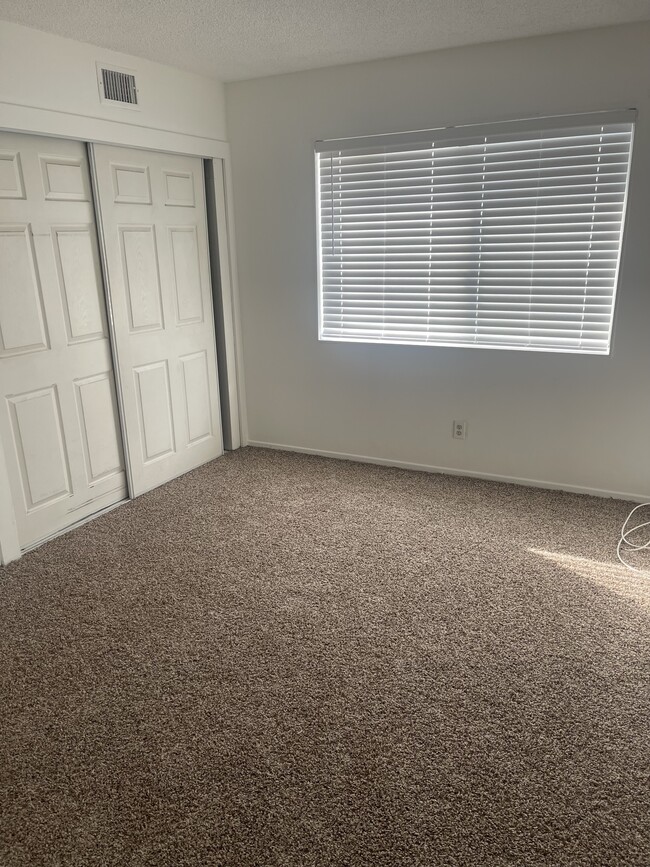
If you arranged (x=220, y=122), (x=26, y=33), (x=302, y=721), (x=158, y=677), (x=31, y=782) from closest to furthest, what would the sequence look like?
(x=31, y=782) < (x=302, y=721) < (x=158, y=677) < (x=26, y=33) < (x=220, y=122)

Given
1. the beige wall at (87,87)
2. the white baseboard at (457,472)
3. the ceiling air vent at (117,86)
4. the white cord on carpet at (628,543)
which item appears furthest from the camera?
the white baseboard at (457,472)

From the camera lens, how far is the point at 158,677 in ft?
7.72

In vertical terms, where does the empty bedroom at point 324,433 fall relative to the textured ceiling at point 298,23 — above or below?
below

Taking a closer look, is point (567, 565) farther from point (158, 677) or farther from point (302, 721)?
point (158, 677)

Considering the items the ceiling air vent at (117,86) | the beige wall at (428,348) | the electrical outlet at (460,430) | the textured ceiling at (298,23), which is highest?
the textured ceiling at (298,23)

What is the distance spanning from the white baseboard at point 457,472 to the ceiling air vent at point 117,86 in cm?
242

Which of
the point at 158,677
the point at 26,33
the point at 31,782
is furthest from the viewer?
the point at 26,33

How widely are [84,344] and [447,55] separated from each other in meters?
2.60

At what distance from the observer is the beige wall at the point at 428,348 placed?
11.0ft

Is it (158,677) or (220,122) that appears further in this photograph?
(220,122)

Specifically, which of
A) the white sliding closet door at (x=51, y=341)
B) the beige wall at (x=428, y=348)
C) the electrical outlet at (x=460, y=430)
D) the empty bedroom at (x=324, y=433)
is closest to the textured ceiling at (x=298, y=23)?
the empty bedroom at (x=324, y=433)

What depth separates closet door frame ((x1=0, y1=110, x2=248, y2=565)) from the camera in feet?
10.2

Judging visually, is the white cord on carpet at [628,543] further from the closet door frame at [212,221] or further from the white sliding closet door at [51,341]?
the white sliding closet door at [51,341]

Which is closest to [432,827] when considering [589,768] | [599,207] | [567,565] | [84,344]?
[589,768]
